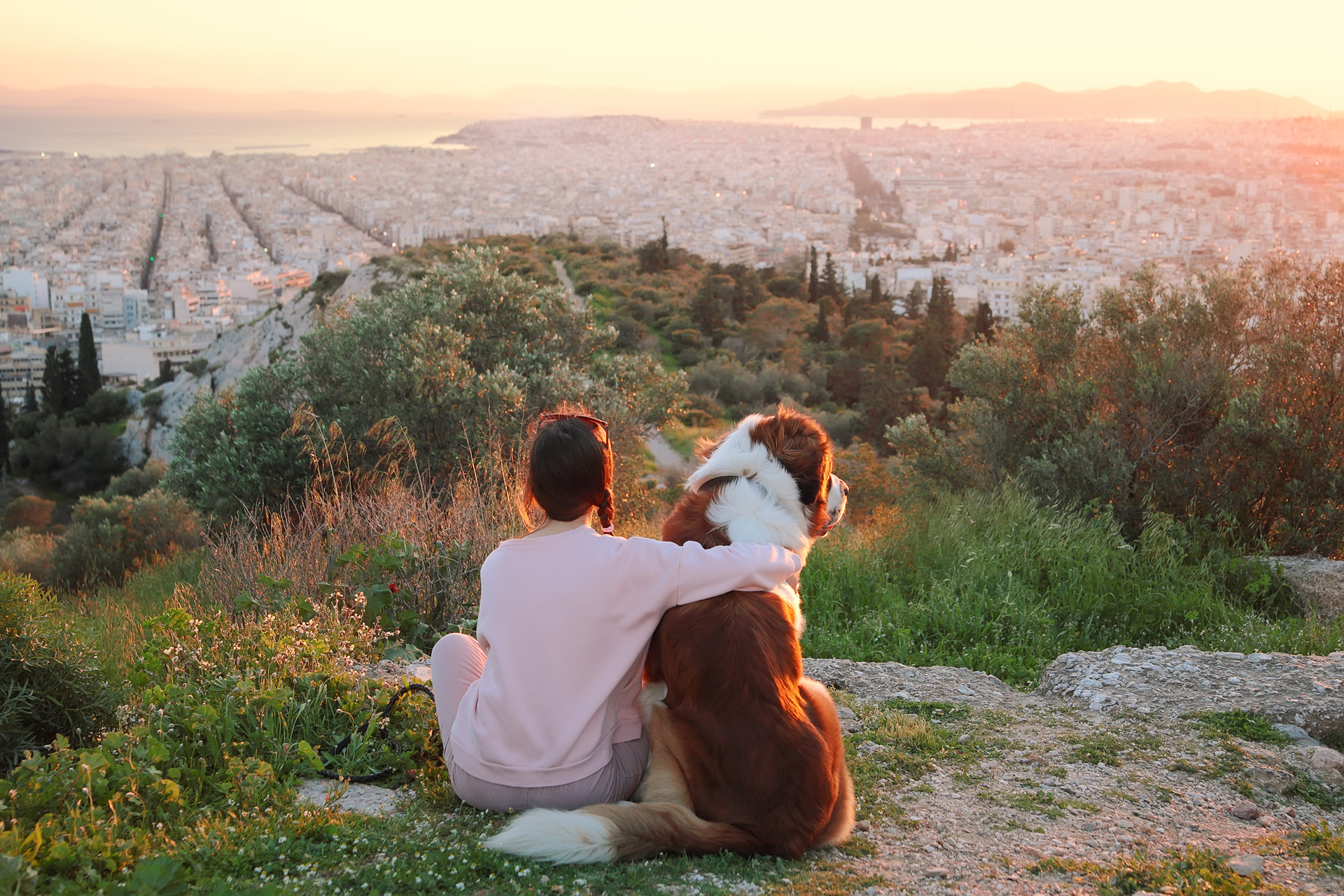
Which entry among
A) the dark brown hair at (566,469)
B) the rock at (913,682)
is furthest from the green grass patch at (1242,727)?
the dark brown hair at (566,469)

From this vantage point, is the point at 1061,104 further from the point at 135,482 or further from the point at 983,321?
the point at 135,482

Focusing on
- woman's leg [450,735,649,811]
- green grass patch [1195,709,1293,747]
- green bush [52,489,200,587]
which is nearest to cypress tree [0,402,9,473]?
green bush [52,489,200,587]

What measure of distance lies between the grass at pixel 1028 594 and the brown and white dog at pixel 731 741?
2528 millimetres

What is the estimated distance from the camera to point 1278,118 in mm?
82062

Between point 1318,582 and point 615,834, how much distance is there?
5492 mm

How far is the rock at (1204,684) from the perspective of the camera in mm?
3811

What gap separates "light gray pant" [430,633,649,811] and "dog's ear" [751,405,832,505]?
844 mm

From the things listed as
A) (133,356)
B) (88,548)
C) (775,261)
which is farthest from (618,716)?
(775,261)

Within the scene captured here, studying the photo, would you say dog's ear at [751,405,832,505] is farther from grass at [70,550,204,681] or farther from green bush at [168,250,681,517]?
green bush at [168,250,681,517]

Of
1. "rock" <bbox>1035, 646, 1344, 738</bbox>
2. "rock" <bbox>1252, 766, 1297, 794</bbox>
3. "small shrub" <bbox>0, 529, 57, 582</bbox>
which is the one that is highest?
"rock" <bbox>1252, 766, 1297, 794</bbox>

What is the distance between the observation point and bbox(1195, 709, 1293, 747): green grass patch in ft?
11.8

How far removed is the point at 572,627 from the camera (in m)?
2.33

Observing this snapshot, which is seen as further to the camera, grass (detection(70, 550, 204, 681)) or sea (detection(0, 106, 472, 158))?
sea (detection(0, 106, 472, 158))

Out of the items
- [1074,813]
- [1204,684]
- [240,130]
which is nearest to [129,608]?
[1074,813]
